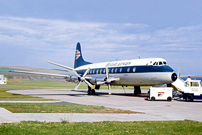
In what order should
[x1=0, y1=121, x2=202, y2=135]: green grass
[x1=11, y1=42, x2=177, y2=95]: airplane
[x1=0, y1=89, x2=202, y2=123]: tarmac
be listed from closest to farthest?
[x1=0, y1=121, x2=202, y2=135]: green grass
[x1=0, y1=89, x2=202, y2=123]: tarmac
[x1=11, y1=42, x2=177, y2=95]: airplane

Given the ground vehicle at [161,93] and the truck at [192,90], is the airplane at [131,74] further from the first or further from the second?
the ground vehicle at [161,93]

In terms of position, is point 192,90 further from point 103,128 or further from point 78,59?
point 78,59

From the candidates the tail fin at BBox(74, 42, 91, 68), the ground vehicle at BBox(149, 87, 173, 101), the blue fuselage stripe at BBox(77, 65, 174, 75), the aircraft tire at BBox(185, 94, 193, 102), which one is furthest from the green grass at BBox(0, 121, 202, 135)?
the tail fin at BBox(74, 42, 91, 68)

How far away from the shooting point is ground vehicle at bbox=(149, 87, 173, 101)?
3057 centimetres

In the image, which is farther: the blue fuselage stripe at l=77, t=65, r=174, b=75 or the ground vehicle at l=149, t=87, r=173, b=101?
the blue fuselage stripe at l=77, t=65, r=174, b=75

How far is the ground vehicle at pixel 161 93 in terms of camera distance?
1204 inches

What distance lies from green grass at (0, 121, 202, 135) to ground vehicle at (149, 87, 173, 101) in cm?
1627

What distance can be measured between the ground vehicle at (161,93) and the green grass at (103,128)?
16267 mm

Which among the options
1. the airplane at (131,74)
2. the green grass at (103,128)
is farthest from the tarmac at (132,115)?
the airplane at (131,74)

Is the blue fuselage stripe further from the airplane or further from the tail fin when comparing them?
the tail fin

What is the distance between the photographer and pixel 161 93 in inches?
1211

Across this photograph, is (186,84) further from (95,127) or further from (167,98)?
(95,127)

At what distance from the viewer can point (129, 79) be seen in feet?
123

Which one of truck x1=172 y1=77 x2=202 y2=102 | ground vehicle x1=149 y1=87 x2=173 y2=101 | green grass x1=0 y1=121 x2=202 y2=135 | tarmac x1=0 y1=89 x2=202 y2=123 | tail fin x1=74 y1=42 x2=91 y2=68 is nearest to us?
green grass x1=0 y1=121 x2=202 y2=135
